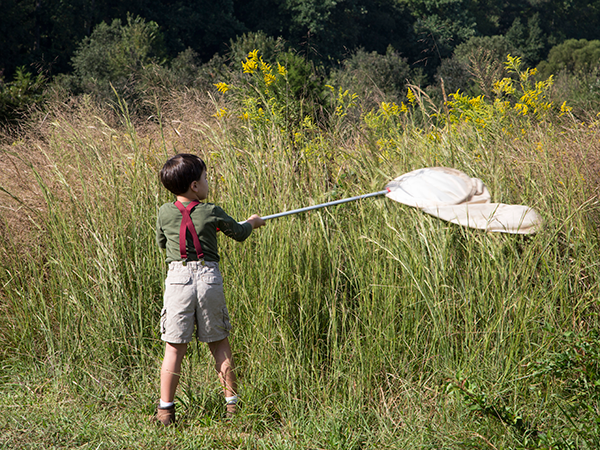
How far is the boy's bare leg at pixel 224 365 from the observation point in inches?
98.0

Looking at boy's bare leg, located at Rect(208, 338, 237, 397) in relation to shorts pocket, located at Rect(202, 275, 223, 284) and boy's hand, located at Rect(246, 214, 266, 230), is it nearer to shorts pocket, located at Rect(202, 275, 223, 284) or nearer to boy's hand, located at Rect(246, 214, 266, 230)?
shorts pocket, located at Rect(202, 275, 223, 284)

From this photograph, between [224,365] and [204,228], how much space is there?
684 mm

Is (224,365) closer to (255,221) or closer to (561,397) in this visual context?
(255,221)

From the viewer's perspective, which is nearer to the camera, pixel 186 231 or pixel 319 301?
pixel 186 231

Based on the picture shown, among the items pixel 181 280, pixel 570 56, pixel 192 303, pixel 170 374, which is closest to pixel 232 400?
pixel 170 374

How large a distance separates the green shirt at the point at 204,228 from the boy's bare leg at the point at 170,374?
453 mm

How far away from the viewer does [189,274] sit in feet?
7.85

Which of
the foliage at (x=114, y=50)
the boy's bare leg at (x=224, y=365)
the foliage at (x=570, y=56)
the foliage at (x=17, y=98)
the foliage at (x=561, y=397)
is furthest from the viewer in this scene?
the foliage at (x=570, y=56)

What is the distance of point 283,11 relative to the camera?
102 feet

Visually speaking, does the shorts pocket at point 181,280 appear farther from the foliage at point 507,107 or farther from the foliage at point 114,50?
the foliage at point 114,50

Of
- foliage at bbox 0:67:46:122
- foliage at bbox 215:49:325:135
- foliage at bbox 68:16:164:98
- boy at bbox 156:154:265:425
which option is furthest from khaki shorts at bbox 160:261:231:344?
foliage at bbox 68:16:164:98

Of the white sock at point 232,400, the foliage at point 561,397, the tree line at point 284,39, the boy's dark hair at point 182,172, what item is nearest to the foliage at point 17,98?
the tree line at point 284,39

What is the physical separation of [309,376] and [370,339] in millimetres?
363

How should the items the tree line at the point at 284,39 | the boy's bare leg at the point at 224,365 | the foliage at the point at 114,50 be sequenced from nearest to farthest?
the boy's bare leg at the point at 224,365, the tree line at the point at 284,39, the foliage at the point at 114,50
